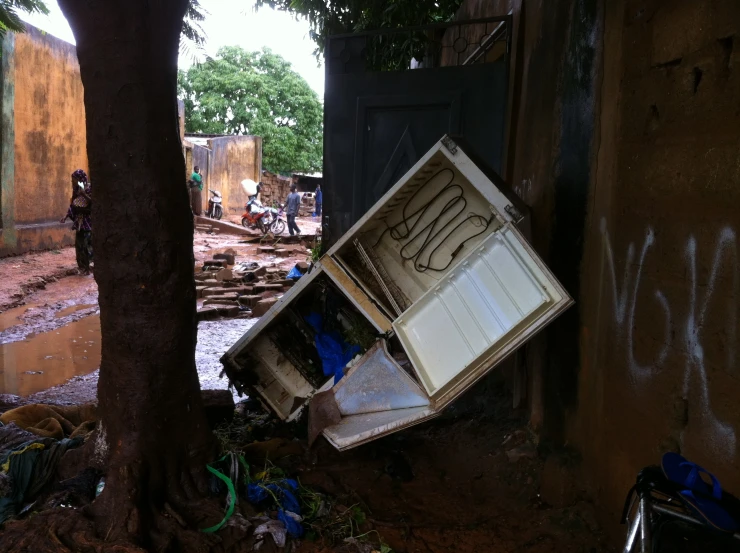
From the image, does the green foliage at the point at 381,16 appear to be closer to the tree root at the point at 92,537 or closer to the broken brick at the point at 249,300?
the broken brick at the point at 249,300

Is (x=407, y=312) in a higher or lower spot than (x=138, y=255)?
lower

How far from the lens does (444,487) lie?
12.9 feet

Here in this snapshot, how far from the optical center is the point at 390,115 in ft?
18.7

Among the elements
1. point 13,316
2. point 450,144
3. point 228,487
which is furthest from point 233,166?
point 228,487

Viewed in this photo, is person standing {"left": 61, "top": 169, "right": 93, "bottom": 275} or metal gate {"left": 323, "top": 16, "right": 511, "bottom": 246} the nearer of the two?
metal gate {"left": 323, "top": 16, "right": 511, "bottom": 246}

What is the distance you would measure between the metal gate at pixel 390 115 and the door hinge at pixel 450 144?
4.62 feet

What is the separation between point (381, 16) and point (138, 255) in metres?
6.65

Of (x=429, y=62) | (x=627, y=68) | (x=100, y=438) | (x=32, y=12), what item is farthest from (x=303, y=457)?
(x=429, y=62)

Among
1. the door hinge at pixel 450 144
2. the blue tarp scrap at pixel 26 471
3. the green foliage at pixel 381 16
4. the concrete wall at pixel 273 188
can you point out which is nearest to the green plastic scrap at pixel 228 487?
the blue tarp scrap at pixel 26 471

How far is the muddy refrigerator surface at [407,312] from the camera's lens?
3529 millimetres

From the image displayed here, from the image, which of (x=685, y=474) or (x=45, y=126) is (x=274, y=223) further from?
(x=685, y=474)

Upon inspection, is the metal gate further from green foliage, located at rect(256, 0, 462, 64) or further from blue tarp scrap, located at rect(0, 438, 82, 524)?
blue tarp scrap, located at rect(0, 438, 82, 524)

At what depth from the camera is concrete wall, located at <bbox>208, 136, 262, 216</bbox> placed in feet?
84.2

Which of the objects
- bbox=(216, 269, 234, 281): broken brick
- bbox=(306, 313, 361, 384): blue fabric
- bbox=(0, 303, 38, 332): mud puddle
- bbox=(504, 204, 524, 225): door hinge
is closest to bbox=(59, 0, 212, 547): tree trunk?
bbox=(306, 313, 361, 384): blue fabric
